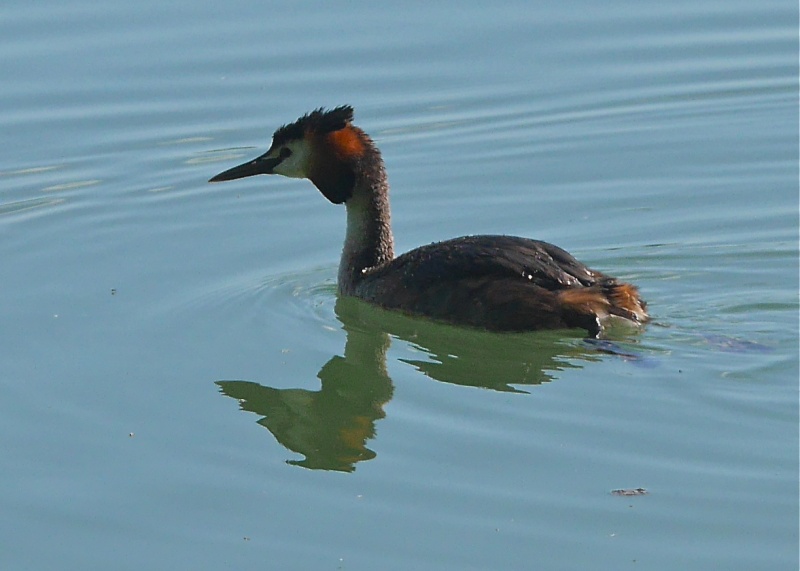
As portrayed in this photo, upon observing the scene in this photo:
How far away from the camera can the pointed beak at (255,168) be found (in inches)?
394

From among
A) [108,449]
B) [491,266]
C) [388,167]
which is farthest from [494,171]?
[108,449]

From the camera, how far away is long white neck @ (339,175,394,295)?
9.63 meters

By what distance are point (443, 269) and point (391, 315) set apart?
54cm

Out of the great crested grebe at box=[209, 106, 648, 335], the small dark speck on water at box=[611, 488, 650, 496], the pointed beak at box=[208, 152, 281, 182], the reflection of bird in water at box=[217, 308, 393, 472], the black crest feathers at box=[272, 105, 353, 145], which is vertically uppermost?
the black crest feathers at box=[272, 105, 353, 145]

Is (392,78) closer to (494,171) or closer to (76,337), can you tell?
(494,171)

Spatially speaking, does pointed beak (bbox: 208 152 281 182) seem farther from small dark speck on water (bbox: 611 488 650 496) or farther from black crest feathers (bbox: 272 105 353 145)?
small dark speck on water (bbox: 611 488 650 496)

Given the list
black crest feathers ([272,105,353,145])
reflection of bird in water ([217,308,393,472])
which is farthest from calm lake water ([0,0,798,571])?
black crest feathers ([272,105,353,145])

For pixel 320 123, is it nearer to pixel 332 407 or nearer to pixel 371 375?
pixel 371 375

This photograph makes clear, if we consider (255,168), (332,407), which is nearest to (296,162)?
(255,168)

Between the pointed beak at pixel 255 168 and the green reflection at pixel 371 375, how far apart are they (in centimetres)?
132

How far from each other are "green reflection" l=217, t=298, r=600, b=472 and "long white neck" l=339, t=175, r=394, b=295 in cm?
49

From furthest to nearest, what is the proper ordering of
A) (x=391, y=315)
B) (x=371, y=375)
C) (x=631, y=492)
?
1. (x=391, y=315)
2. (x=371, y=375)
3. (x=631, y=492)

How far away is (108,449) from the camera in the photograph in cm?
741

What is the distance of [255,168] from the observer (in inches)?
396
